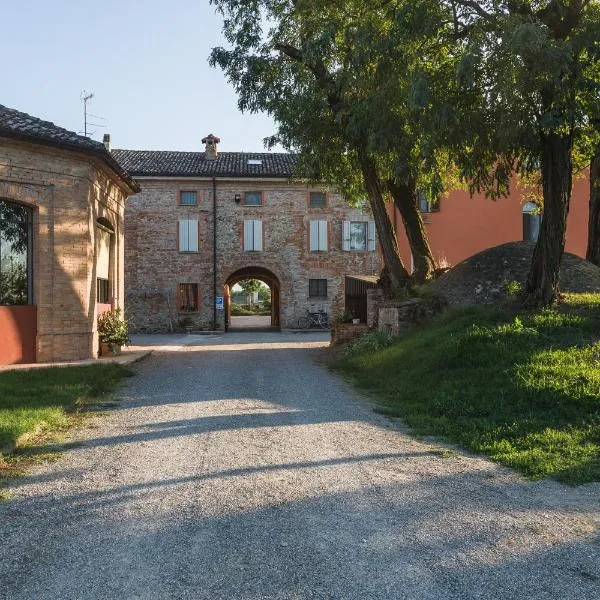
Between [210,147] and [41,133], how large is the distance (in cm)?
1999

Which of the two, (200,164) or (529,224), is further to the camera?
(200,164)

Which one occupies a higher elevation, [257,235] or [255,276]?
[257,235]

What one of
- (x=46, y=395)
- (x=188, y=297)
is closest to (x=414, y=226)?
(x=46, y=395)

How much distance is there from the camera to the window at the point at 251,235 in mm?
30312

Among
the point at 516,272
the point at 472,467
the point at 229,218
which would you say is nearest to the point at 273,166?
the point at 229,218

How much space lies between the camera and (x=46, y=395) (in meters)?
8.69

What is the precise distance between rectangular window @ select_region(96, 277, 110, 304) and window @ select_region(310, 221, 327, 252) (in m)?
14.6

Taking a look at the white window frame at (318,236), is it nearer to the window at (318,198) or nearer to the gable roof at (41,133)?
the window at (318,198)

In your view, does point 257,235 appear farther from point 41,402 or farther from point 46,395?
point 41,402

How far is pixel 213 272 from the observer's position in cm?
3019

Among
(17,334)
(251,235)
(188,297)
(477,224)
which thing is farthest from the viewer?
(251,235)

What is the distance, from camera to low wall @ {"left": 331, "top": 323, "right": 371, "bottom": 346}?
56.4 feet

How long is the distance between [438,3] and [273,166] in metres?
21.9

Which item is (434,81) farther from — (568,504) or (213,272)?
(213,272)
